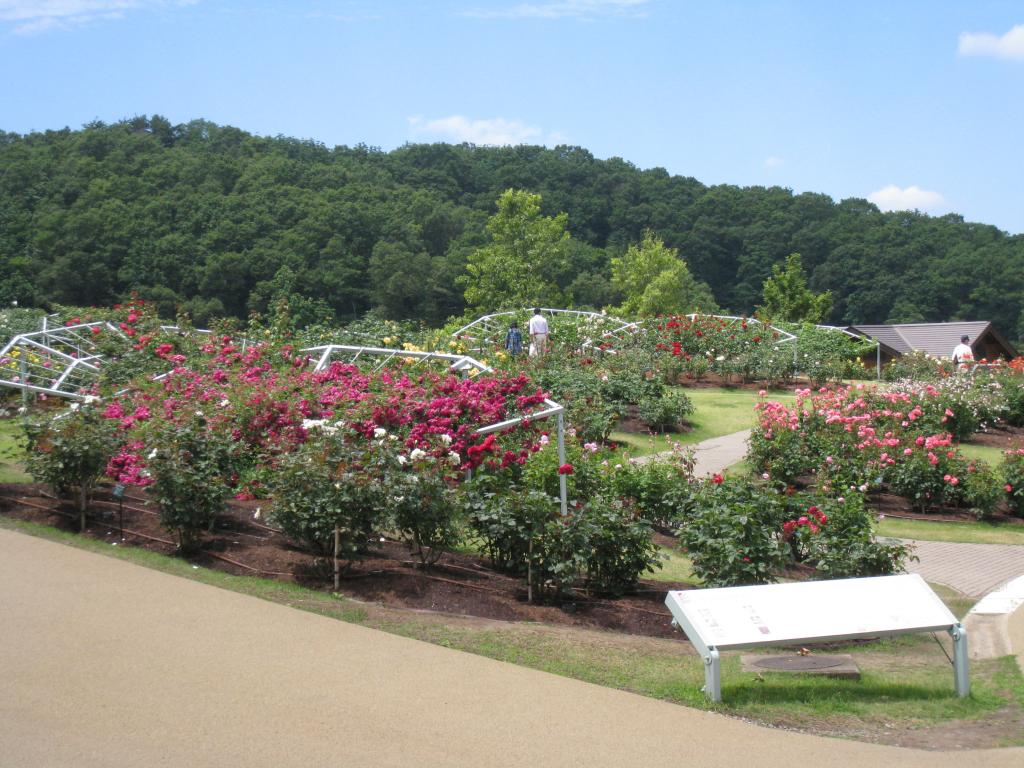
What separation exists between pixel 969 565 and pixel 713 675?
16.9ft

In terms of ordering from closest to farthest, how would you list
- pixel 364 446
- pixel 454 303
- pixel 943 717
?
pixel 943 717 → pixel 364 446 → pixel 454 303

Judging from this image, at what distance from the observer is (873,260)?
52.6 meters

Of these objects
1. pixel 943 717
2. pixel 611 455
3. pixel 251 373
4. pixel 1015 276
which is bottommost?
pixel 943 717

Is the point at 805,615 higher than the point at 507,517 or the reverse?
the reverse

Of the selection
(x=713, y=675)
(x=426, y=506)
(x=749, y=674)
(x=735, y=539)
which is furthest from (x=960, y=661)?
(x=426, y=506)

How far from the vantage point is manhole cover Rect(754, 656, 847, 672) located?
5574 millimetres

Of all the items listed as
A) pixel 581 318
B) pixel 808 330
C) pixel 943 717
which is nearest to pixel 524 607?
pixel 943 717

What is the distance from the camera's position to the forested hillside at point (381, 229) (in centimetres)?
3156

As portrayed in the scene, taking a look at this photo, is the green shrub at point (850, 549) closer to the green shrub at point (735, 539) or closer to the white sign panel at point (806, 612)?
the green shrub at point (735, 539)

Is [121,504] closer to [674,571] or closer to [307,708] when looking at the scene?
[307,708]

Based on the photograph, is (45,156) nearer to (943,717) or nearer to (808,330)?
(808,330)

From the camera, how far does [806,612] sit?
536 cm

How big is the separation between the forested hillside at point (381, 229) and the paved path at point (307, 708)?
24.2 metres

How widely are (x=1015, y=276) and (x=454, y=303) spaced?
103 feet
